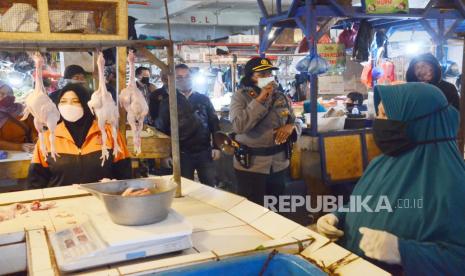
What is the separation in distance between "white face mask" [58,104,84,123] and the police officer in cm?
159

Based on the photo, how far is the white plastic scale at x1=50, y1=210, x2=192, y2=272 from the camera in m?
1.44

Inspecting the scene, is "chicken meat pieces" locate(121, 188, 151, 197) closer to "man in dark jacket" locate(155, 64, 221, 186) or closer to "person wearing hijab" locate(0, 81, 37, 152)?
"man in dark jacket" locate(155, 64, 221, 186)

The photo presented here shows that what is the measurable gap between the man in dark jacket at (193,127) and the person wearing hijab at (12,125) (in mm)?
1465

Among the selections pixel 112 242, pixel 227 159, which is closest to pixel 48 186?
pixel 112 242

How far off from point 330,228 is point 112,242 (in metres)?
1.04

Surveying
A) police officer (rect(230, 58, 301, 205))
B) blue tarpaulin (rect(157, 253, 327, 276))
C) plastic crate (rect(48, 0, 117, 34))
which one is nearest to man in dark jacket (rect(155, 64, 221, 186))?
police officer (rect(230, 58, 301, 205))

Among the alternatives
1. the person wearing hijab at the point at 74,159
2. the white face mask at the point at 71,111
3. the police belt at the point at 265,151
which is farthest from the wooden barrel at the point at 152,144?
the white face mask at the point at 71,111

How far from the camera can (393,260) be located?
5.59ft

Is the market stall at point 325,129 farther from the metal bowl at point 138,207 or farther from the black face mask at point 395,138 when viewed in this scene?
the metal bowl at point 138,207

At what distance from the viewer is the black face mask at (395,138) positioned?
1.85 meters

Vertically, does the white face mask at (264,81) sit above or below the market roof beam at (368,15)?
below

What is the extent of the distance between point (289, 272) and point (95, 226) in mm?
736

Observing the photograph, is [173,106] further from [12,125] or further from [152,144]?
[12,125]

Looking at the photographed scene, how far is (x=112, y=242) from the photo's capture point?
147 cm
